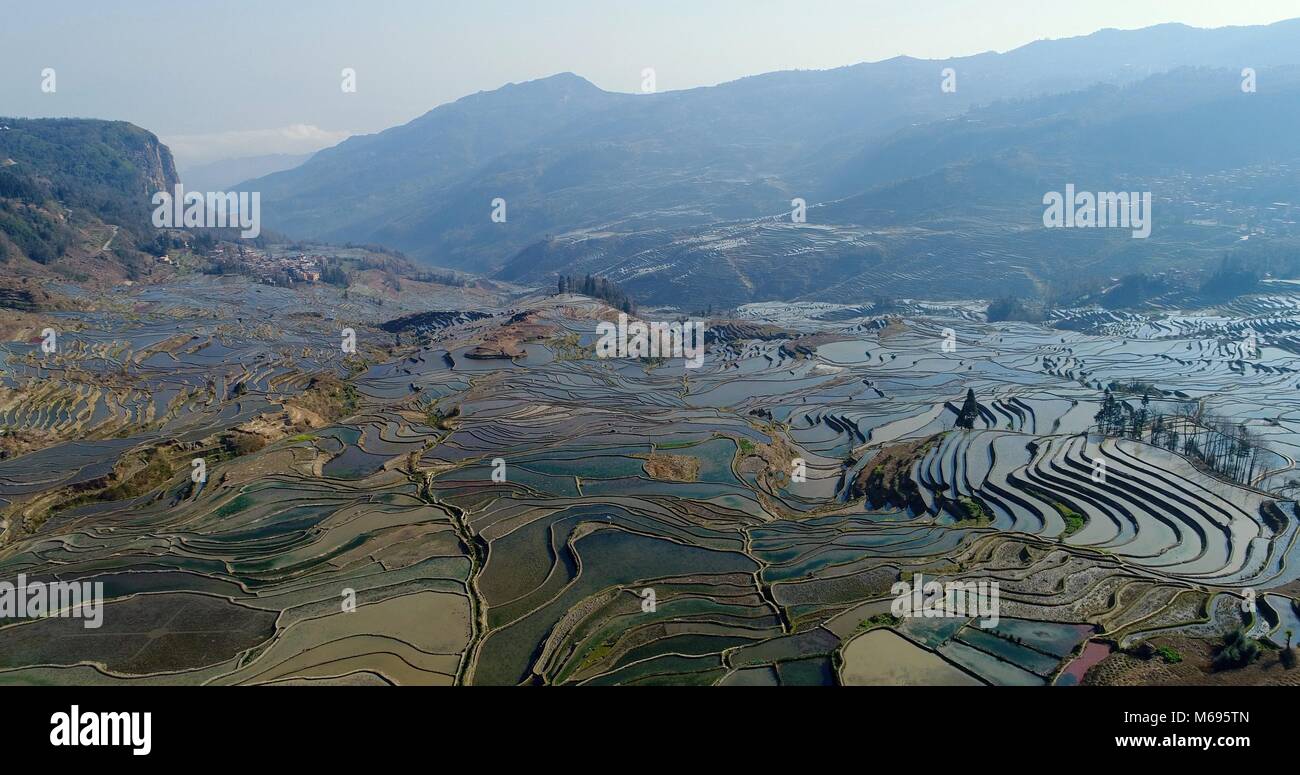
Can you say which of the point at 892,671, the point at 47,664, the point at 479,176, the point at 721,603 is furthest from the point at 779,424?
the point at 479,176

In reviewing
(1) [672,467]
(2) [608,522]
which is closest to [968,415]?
(1) [672,467]

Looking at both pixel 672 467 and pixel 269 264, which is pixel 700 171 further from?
pixel 672 467

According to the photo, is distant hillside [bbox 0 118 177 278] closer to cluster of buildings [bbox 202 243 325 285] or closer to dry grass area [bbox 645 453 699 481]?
cluster of buildings [bbox 202 243 325 285]

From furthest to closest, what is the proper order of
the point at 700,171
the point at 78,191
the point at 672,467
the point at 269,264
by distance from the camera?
the point at 700,171, the point at 78,191, the point at 269,264, the point at 672,467

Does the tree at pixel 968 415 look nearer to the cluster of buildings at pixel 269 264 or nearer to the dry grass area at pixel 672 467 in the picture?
the dry grass area at pixel 672 467

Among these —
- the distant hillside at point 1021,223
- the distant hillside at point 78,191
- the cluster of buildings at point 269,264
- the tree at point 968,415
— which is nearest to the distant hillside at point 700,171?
the distant hillside at point 1021,223
